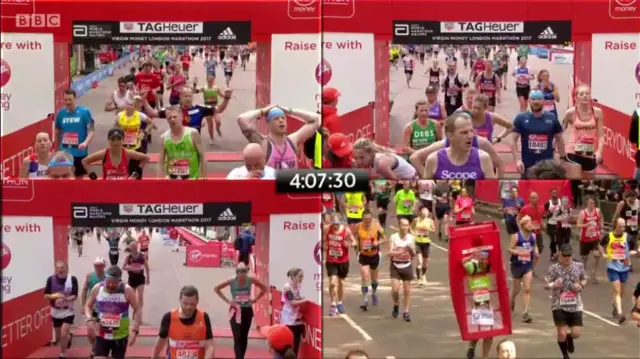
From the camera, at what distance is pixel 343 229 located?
7.25 m

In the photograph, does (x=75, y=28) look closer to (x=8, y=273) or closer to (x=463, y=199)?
(x=8, y=273)

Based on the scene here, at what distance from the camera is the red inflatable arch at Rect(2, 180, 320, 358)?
7184mm

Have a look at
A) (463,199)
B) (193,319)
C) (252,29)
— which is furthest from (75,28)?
(463,199)

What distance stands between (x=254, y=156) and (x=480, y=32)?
4.09 feet

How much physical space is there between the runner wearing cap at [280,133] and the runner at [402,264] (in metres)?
0.62

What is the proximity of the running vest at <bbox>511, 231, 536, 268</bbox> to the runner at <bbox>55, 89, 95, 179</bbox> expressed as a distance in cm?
215

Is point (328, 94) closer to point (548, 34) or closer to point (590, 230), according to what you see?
point (548, 34)

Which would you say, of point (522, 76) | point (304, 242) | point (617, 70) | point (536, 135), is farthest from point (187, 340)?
point (617, 70)

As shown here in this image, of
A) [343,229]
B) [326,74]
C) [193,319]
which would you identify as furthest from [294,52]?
[193,319]

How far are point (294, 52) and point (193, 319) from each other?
1386 mm

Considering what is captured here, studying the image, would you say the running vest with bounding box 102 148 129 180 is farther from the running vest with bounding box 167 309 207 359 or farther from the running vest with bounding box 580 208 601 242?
the running vest with bounding box 580 208 601 242

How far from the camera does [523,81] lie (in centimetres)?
730

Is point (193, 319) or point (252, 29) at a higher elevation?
point (252, 29)

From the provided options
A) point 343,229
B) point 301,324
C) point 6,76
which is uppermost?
point 6,76
